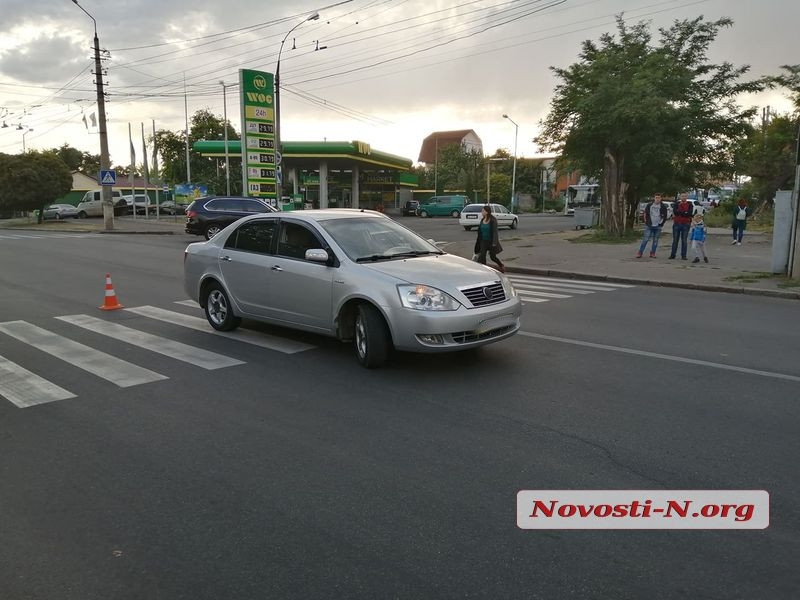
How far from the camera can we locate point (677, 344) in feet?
25.4

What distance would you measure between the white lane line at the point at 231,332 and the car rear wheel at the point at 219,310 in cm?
10

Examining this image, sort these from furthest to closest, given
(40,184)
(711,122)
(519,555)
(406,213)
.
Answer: (406,213), (40,184), (711,122), (519,555)

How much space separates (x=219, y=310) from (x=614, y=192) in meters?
21.4

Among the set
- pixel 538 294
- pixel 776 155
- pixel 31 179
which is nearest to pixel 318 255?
pixel 538 294

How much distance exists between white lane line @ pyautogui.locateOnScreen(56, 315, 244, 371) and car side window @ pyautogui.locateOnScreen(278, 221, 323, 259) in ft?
4.70

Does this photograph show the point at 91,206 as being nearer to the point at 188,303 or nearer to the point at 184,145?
the point at 184,145

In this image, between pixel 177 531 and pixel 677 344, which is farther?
pixel 677 344

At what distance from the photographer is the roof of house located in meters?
116

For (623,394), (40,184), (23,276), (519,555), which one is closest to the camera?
(519,555)

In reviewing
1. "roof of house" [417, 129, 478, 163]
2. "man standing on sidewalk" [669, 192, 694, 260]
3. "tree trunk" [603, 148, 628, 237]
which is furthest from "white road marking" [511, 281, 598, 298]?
"roof of house" [417, 129, 478, 163]

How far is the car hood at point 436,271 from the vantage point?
6.27m

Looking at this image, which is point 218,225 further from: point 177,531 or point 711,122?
point 177,531

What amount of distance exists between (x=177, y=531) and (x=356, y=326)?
11.5 feet

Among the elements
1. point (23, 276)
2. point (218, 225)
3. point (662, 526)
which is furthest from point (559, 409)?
point (218, 225)
